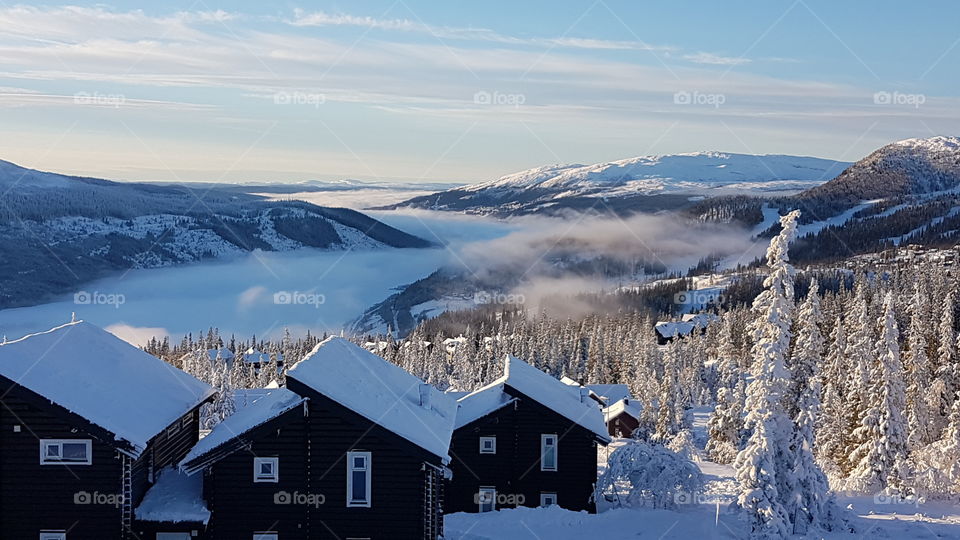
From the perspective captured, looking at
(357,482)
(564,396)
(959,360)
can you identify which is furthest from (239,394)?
(959,360)

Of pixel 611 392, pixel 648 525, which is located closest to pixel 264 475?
pixel 648 525

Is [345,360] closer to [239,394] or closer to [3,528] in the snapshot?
[239,394]

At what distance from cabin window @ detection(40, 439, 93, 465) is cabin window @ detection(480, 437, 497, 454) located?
16042 millimetres

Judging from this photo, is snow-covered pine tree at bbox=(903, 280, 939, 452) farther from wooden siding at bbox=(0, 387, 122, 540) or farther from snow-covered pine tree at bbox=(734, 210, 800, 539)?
wooden siding at bbox=(0, 387, 122, 540)

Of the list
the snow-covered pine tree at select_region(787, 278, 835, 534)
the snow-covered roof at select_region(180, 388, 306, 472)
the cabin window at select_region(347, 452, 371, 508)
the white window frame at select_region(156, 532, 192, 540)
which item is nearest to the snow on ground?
the snow-covered pine tree at select_region(787, 278, 835, 534)

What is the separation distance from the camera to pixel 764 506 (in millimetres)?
25500

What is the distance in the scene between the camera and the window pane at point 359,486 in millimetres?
24156

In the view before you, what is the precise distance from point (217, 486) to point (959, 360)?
43174 millimetres

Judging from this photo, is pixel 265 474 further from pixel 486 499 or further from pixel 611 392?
pixel 611 392

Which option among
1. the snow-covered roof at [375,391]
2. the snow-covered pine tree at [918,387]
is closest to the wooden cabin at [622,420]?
the snow-covered pine tree at [918,387]

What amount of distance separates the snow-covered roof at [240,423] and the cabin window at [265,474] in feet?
3.64

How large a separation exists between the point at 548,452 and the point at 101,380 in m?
17.9

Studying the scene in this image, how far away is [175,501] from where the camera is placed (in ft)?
79.0

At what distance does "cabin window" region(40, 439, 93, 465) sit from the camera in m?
23.1
